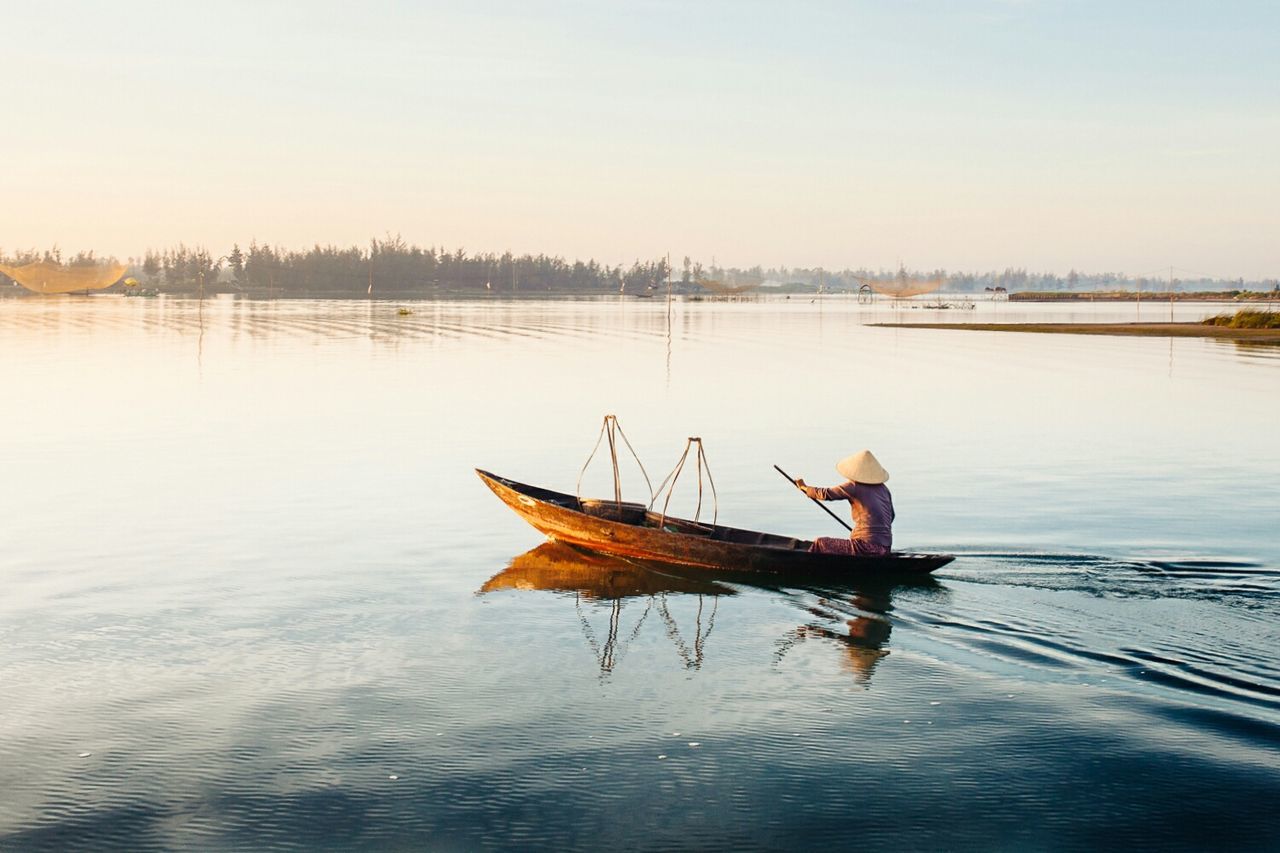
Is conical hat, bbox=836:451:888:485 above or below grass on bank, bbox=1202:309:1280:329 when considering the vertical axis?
below

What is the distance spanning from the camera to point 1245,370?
166ft

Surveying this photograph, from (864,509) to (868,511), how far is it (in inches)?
2.5

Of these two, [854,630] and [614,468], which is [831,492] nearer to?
[854,630]

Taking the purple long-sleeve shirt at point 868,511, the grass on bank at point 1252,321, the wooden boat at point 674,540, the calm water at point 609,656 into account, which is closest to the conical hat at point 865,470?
the purple long-sleeve shirt at point 868,511

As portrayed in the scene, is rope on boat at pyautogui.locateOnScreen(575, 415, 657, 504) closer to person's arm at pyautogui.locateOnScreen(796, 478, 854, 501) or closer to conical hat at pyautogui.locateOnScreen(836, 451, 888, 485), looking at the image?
Answer: person's arm at pyautogui.locateOnScreen(796, 478, 854, 501)

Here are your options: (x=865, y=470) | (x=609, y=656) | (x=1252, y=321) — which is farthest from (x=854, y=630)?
(x=1252, y=321)

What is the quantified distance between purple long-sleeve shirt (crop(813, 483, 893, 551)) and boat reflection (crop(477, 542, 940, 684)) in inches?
23.1

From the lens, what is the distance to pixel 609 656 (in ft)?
40.8

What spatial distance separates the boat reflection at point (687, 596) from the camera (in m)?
12.7

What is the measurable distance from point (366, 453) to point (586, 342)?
47112 millimetres

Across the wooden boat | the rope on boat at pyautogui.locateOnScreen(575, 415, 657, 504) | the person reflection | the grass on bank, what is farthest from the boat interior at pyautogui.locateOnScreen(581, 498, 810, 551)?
the grass on bank

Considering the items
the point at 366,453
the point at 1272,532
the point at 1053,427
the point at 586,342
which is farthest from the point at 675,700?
the point at 586,342

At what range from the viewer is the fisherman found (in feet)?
49.9

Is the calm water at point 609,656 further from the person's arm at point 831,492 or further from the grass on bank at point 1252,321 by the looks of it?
the grass on bank at point 1252,321
